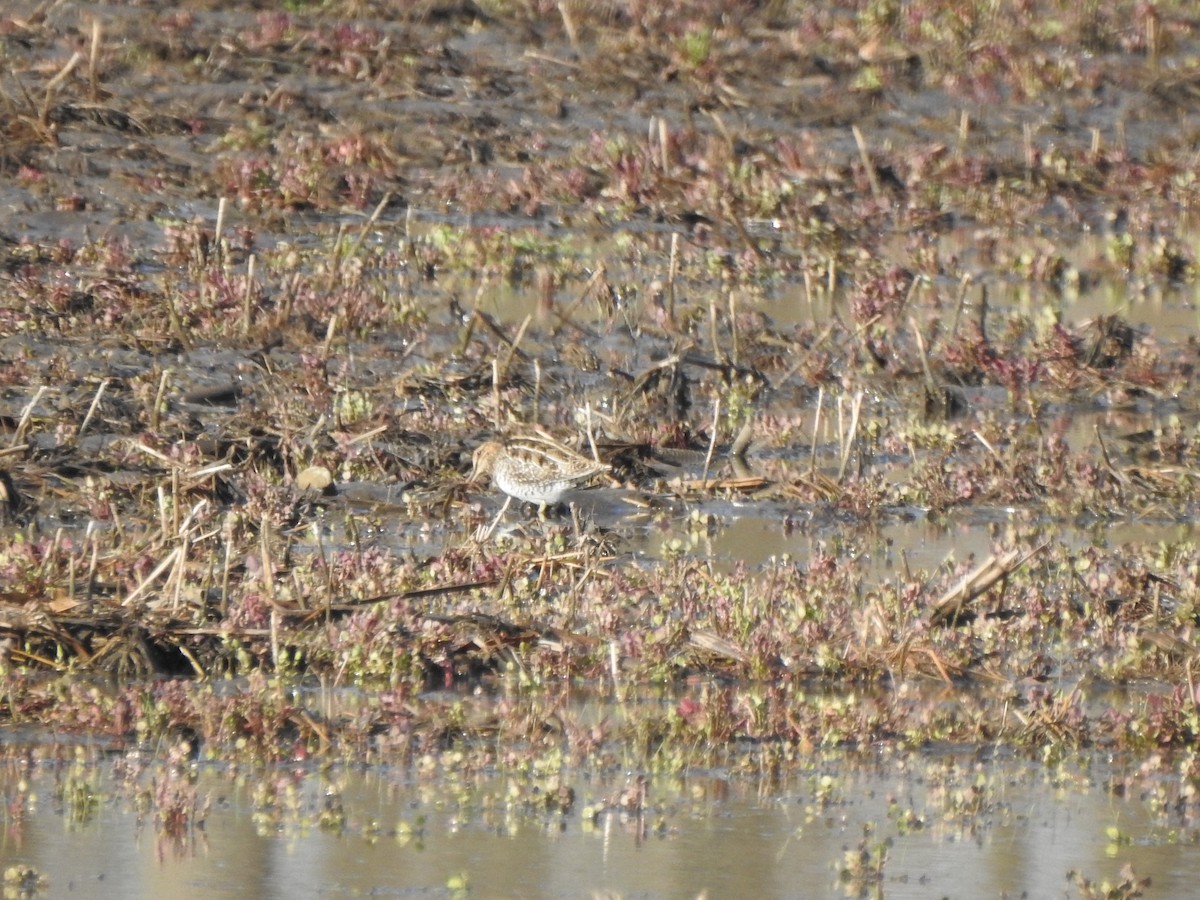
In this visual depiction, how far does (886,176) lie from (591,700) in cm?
1046

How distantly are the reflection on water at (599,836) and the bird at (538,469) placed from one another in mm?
3428

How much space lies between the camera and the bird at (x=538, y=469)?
10398 millimetres

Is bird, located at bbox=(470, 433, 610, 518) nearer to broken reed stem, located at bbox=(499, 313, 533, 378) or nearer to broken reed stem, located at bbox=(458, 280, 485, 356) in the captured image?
broken reed stem, located at bbox=(499, 313, 533, 378)

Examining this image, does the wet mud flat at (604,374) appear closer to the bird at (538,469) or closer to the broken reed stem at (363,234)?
the broken reed stem at (363,234)

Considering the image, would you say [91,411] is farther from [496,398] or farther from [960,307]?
[960,307]

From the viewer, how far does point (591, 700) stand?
784 centimetres

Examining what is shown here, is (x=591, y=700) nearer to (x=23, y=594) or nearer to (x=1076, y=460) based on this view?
(x=23, y=594)

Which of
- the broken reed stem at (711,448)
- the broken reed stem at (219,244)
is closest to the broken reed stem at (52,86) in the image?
the broken reed stem at (219,244)

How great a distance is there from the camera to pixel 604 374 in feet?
43.1

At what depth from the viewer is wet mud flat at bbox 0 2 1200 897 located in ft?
25.9

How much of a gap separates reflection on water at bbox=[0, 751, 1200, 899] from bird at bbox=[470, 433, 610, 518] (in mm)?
3428

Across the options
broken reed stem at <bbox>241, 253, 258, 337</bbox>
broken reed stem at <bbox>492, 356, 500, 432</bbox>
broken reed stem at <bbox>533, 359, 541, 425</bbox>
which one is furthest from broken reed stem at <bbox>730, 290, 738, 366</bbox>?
broken reed stem at <bbox>241, 253, 258, 337</bbox>

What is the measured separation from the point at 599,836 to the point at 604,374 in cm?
685

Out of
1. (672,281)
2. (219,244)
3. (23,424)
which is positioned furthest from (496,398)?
(219,244)
